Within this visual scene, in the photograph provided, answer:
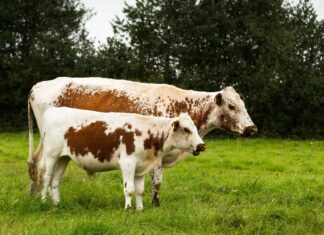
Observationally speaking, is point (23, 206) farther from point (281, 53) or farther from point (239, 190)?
point (281, 53)

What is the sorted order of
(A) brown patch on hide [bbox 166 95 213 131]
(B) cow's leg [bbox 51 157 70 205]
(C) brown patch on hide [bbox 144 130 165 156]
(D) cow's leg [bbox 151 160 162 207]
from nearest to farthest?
(C) brown patch on hide [bbox 144 130 165 156], (B) cow's leg [bbox 51 157 70 205], (D) cow's leg [bbox 151 160 162 207], (A) brown patch on hide [bbox 166 95 213 131]

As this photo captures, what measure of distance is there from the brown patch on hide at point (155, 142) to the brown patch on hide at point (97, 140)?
0.25m

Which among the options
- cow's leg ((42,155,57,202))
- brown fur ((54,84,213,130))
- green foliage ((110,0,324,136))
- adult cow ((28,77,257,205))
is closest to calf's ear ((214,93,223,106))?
adult cow ((28,77,257,205))

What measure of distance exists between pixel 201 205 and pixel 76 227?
10.2 feet

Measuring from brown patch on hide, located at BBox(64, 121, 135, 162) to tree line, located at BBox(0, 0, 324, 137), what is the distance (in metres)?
Result: 18.6

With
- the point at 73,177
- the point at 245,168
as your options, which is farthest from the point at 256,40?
the point at 73,177

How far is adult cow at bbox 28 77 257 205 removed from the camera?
1034 centimetres

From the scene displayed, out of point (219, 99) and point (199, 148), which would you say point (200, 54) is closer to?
point (219, 99)

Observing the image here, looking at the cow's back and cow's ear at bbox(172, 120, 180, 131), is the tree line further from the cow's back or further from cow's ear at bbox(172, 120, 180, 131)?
cow's ear at bbox(172, 120, 180, 131)

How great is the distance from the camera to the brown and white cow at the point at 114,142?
28.8 ft

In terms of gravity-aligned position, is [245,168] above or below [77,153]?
below

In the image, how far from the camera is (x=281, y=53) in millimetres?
28062

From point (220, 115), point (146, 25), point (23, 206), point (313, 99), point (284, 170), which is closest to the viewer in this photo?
point (23, 206)

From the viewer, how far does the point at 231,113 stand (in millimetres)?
10414
